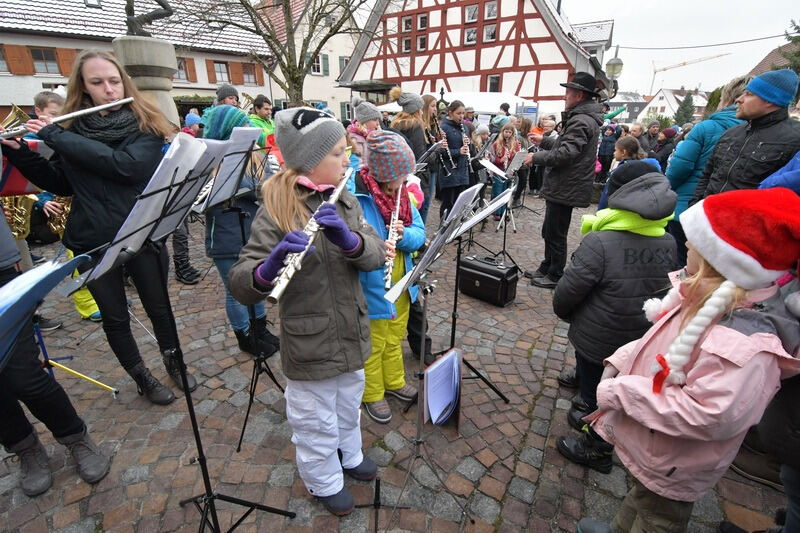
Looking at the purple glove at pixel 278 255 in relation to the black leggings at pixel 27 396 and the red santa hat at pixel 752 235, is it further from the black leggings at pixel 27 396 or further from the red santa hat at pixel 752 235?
the black leggings at pixel 27 396

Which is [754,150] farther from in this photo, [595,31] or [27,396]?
[595,31]

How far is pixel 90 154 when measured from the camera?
2326mm

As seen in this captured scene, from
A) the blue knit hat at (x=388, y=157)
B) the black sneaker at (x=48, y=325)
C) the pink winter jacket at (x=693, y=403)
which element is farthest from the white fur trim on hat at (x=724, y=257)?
the black sneaker at (x=48, y=325)

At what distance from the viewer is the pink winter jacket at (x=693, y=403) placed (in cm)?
133

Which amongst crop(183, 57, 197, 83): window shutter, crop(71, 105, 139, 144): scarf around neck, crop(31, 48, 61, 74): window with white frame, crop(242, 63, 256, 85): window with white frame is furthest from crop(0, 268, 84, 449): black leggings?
crop(242, 63, 256, 85): window with white frame

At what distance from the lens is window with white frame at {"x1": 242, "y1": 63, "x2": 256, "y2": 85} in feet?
84.7

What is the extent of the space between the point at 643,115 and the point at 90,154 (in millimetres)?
78019

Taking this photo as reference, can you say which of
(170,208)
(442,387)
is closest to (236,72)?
(170,208)

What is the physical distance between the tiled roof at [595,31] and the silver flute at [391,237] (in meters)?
Result: 32.1

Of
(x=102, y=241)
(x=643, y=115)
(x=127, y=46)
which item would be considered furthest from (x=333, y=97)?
(x=643, y=115)

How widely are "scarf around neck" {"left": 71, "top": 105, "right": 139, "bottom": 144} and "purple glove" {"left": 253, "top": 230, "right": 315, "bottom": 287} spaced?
1702mm

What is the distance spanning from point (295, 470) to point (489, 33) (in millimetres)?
29769

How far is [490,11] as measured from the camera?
25781 mm

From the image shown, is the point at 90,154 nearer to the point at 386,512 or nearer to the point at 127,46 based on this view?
the point at 386,512
